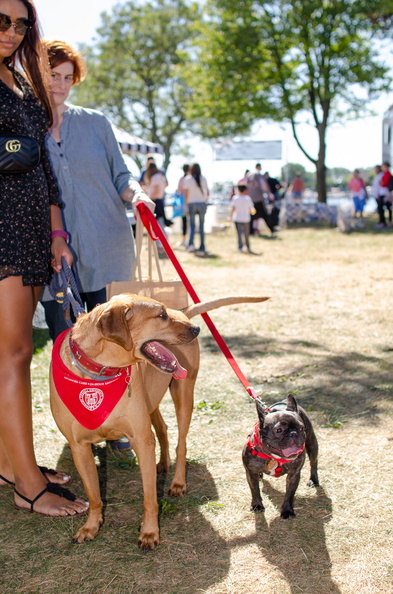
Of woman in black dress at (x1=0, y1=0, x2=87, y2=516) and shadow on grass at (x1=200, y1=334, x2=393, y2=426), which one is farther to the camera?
shadow on grass at (x1=200, y1=334, x2=393, y2=426)

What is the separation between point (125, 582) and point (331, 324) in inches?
194

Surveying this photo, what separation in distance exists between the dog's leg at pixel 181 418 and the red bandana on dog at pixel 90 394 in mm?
648

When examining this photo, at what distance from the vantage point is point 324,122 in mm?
26000

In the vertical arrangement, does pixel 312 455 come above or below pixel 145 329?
below

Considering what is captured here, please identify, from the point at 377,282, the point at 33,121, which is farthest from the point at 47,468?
the point at 377,282

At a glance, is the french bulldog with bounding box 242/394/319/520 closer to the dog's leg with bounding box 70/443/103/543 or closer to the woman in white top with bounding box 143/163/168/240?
the dog's leg with bounding box 70/443/103/543

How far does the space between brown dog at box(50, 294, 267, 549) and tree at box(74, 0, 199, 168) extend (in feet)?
132

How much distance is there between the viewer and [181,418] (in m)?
3.20

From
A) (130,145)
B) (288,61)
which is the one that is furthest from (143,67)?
(130,145)

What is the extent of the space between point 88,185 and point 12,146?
82cm

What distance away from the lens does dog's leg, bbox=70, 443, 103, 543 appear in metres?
2.71

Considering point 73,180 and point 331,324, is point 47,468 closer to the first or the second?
point 73,180

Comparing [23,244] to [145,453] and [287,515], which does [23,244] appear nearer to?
[145,453]

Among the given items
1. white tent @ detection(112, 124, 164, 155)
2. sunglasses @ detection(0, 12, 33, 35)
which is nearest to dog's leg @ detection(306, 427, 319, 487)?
sunglasses @ detection(0, 12, 33, 35)
